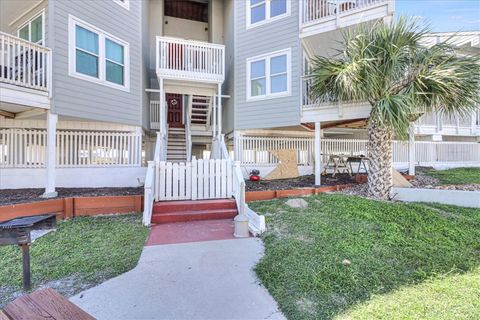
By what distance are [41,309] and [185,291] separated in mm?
1718

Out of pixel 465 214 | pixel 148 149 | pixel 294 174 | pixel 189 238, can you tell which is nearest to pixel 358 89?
pixel 465 214

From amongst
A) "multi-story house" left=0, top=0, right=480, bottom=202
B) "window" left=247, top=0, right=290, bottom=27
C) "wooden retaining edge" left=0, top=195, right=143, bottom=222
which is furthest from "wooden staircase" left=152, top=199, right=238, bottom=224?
"window" left=247, top=0, right=290, bottom=27

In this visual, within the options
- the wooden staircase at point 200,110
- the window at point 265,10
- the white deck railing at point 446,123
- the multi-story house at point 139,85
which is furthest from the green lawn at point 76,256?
the white deck railing at point 446,123

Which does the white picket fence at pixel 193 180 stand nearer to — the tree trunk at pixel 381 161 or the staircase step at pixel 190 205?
the staircase step at pixel 190 205

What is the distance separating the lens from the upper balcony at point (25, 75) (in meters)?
6.21

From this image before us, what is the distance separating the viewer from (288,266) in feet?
12.0

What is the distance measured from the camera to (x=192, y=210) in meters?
6.43

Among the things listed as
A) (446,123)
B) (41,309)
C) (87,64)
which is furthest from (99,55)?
(446,123)

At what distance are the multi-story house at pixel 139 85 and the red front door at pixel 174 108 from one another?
5.35 ft

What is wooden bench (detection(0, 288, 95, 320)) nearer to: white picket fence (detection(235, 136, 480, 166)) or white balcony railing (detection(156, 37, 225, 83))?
white balcony railing (detection(156, 37, 225, 83))

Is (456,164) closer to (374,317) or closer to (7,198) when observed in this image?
(374,317)

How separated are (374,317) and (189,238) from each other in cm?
335

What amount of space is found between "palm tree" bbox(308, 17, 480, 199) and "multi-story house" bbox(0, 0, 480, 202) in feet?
4.88

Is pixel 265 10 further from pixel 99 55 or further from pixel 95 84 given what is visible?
pixel 95 84
